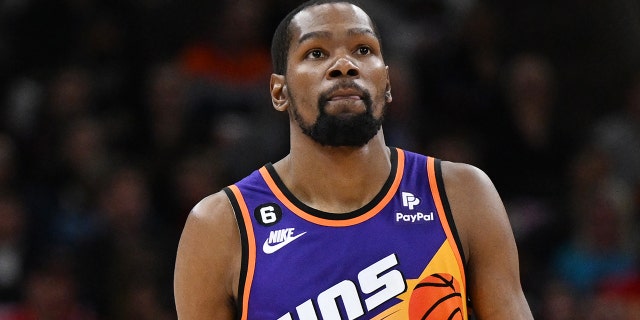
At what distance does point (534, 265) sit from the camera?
27.8 ft

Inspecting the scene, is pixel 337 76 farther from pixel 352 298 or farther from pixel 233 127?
pixel 233 127

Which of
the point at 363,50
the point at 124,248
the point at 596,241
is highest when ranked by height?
the point at 363,50

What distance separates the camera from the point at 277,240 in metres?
4.17

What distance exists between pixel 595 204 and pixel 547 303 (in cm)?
96

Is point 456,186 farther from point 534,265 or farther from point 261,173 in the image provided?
point 534,265

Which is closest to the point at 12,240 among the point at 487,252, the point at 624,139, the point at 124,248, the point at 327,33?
the point at 124,248

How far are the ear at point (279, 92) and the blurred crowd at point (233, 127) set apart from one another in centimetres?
412

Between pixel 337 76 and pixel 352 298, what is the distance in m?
0.82

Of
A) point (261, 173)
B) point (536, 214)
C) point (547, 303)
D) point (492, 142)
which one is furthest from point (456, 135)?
point (261, 173)

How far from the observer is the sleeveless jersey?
4.07 meters

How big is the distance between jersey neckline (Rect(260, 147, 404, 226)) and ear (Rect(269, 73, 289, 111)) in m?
0.27

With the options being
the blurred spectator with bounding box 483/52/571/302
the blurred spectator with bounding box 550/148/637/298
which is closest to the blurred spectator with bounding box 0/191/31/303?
the blurred spectator with bounding box 483/52/571/302

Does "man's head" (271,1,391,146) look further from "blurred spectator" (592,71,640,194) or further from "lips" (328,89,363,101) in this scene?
"blurred spectator" (592,71,640,194)

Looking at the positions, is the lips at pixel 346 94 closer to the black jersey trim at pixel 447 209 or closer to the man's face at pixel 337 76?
the man's face at pixel 337 76
